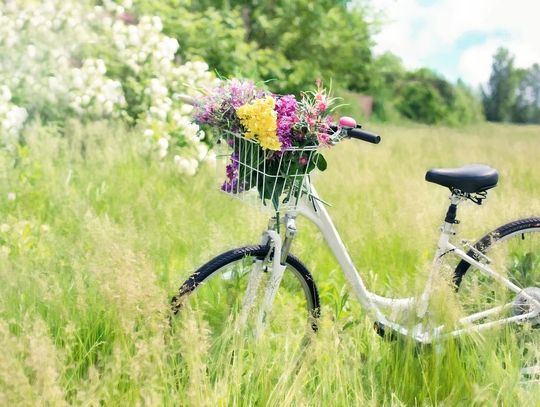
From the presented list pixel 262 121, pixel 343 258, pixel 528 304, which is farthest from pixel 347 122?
pixel 528 304

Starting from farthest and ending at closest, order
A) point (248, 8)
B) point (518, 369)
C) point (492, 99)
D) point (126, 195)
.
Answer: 1. point (492, 99)
2. point (248, 8)
3. point (126, 195)
4. point (518, 369)

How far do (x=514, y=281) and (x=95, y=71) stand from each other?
486 cm

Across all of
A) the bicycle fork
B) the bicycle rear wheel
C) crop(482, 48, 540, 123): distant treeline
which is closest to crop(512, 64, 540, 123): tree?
crop(482, 48, 540, 123): distant treeline

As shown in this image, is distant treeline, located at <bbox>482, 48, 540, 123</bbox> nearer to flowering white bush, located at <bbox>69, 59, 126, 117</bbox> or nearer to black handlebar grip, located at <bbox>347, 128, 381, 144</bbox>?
flowering white bush, located at <bbox>69, 59, 126, 117</bbox>

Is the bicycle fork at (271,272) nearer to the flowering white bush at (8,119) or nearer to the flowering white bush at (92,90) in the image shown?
the flowering white bush at (8,119)

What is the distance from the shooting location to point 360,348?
10.6 feet

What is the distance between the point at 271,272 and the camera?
2926mm

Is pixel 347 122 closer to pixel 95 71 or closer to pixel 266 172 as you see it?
pixel 266 172

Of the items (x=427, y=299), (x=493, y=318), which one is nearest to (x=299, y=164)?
(x=427, y=299)

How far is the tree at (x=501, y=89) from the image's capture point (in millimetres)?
19703

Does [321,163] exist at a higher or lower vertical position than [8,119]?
higher

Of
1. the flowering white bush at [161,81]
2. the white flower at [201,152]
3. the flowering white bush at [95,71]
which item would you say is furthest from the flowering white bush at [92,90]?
the white flower at [201,152]

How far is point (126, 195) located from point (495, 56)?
1889cm

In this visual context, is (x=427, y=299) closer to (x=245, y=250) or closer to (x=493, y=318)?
(x=493, y=318)
